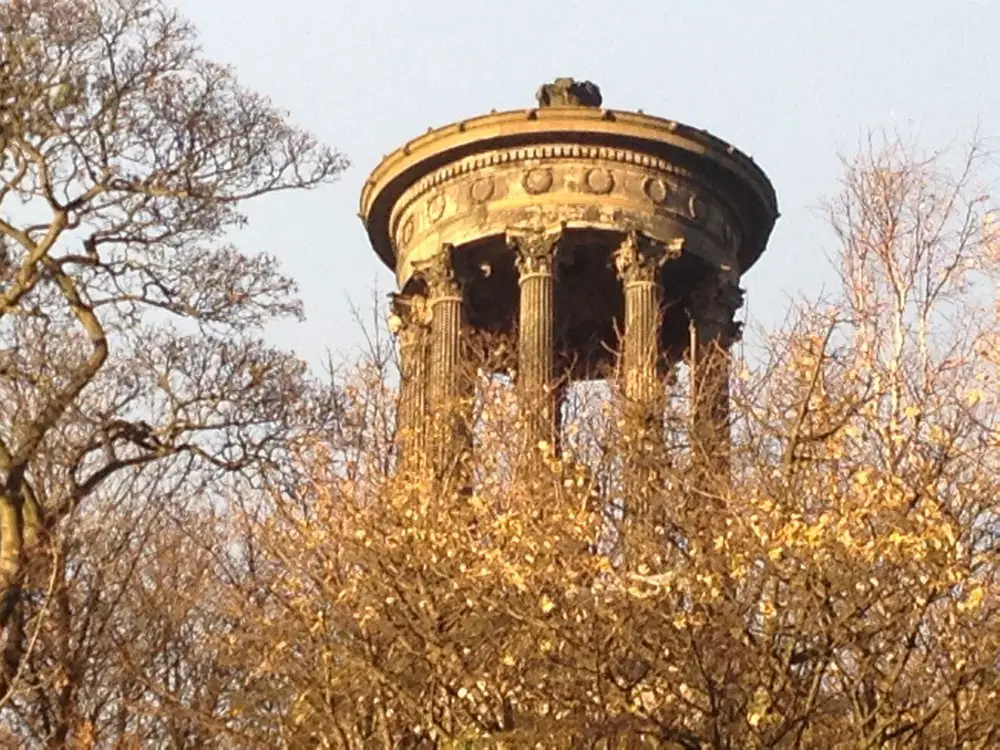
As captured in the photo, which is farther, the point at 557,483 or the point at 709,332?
the point at 709,332

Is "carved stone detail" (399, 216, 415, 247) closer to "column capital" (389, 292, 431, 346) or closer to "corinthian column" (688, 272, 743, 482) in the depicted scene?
"column capital" (389, 292, 431, 346)

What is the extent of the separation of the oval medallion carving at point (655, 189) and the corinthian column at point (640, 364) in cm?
82

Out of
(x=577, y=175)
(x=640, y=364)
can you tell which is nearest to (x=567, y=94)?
(x=577, y=175)

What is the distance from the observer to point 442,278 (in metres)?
30.8

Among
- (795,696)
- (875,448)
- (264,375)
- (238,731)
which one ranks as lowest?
(795,696)

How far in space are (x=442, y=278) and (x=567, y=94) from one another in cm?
396

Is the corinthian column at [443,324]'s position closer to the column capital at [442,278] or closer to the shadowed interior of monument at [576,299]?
the column capital at [442,278]

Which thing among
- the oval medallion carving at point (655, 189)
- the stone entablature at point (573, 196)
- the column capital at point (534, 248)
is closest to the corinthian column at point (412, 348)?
the stone entablature at point (573, 196)

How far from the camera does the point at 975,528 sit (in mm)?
14180

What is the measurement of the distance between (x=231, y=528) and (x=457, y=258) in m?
8.53

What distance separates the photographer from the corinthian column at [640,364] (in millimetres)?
16156

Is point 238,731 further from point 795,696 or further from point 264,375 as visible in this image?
point 795,696

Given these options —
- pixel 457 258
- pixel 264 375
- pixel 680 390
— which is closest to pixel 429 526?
pixel 264 375

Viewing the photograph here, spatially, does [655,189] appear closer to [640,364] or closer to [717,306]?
[717,306]
